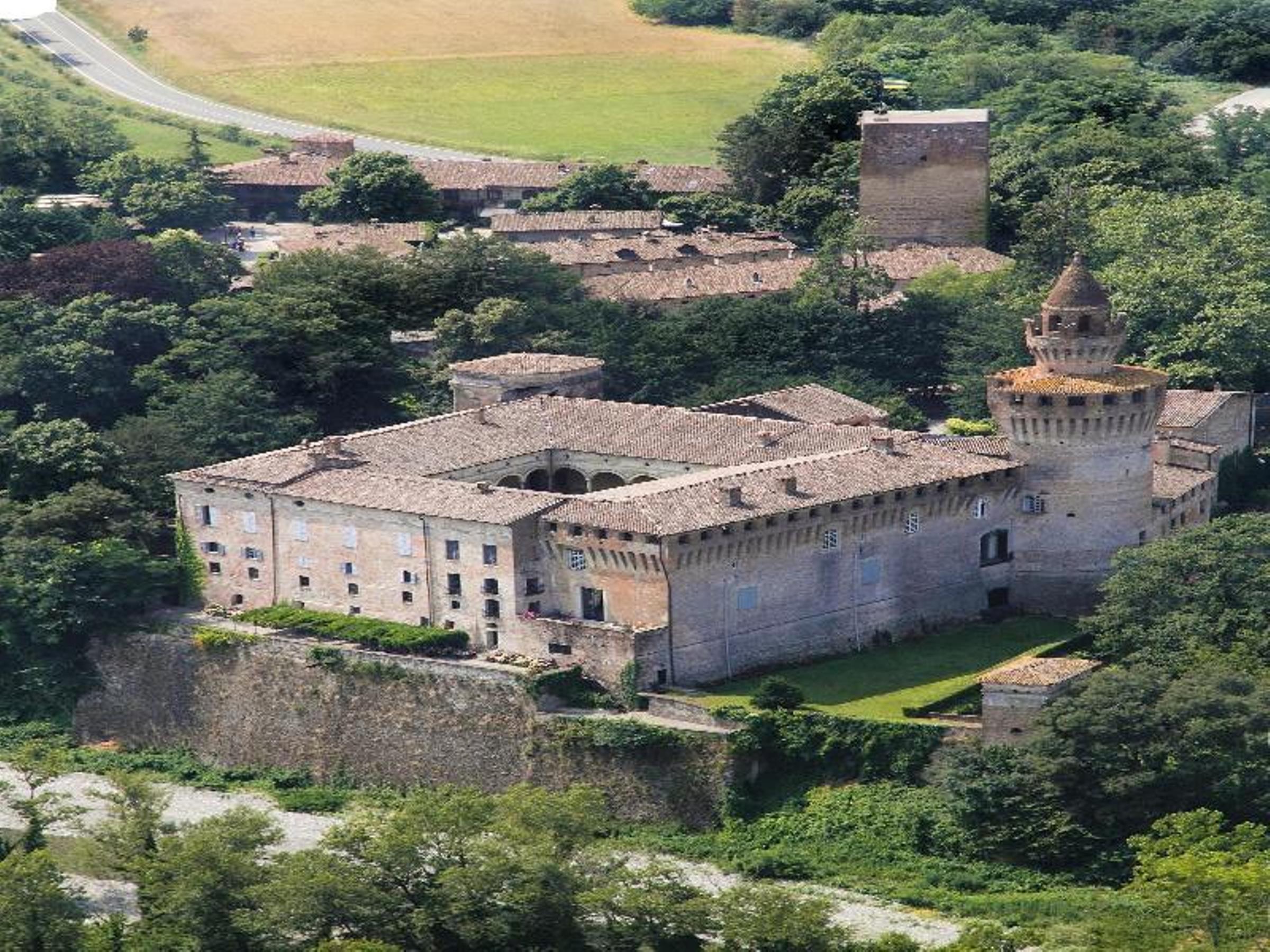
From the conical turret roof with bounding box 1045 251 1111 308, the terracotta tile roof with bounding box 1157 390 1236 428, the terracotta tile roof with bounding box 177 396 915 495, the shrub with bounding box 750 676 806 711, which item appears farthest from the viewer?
the terracotta tile roof with bounding box 1157 390 1236 428

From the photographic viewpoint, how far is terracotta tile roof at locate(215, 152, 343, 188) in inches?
5709

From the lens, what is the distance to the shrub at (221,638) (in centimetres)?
9612

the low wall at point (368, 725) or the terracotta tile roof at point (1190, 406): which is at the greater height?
the terracotta tile roof at point (1190, 406)

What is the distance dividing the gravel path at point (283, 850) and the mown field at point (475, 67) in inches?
2666

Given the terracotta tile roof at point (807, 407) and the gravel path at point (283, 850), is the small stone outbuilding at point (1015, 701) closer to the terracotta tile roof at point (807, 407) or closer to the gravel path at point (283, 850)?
the gravel path at point (283, 850)

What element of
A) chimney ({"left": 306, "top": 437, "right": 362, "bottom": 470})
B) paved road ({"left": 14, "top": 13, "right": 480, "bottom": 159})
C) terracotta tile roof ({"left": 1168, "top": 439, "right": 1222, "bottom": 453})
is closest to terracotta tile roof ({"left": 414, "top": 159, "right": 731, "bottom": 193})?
paved road ({"left": 14, "top": 13, "right": 480, "bottom": 159})

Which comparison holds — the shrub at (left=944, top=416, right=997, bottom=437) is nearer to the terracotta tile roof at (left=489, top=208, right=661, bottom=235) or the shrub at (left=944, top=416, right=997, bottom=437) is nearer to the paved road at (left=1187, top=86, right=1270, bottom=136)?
the terracotta tile roof at (left=489, top=208, right=661, bottom=235)

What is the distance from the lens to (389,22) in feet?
582

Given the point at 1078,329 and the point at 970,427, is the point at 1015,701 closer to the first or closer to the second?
the point at 1078,329

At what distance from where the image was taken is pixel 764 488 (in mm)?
93688

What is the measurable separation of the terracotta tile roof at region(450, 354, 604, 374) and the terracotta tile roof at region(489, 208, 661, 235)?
2576 centimetres

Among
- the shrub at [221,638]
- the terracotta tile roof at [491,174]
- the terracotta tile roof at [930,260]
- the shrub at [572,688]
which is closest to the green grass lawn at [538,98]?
the terracotta tile roof at [491,174]

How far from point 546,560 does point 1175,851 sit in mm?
18388

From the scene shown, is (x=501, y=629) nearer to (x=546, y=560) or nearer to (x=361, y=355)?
(x=546, y=560)
